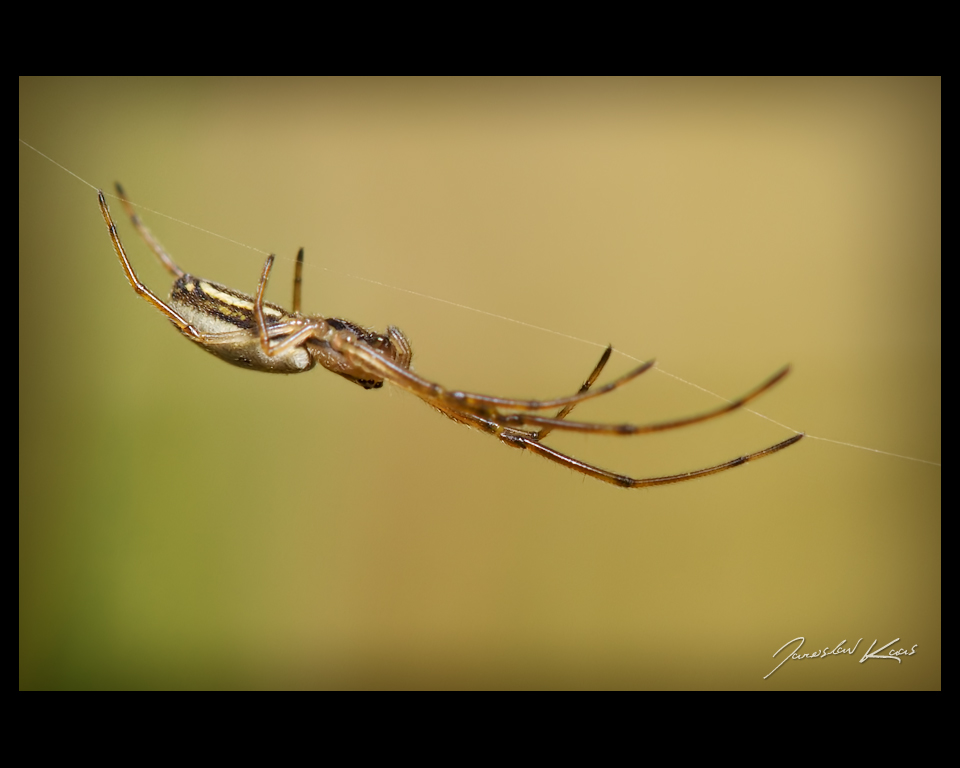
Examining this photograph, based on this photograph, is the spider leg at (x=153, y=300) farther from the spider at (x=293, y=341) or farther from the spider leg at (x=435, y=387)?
the spider leg at (x=435, y=387)
